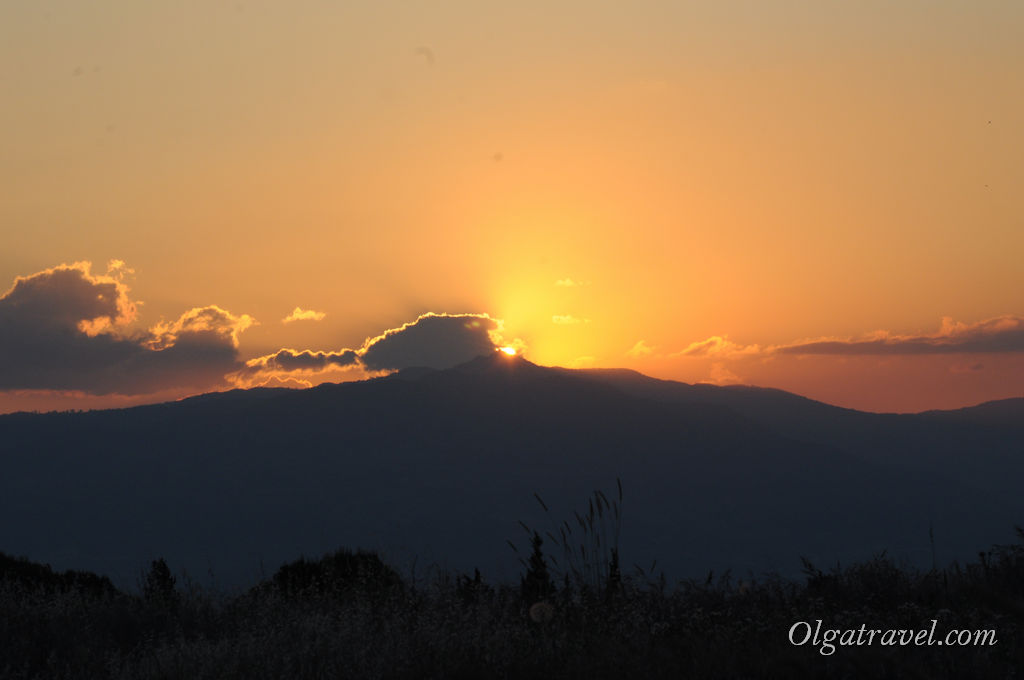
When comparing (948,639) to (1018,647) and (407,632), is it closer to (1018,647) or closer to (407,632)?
(1018,647)

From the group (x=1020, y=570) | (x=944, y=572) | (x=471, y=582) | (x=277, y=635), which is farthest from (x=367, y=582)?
(x=1020, y=570)

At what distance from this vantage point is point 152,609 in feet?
28.1

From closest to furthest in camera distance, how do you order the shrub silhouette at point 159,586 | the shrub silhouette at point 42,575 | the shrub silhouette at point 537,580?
the shrub silhouette at point 537,580 < the shrub silhouette at point 159,586 < the shrub silhouette at point 42,575

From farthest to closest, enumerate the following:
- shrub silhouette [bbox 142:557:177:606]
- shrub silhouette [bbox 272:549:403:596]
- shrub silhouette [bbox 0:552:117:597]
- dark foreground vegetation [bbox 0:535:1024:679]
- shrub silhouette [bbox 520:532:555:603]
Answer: shrub silhouette [bbox 0:552:117:597] → shrub silhouette [bbox 272:549:403:596] → shrub silhouette [bbox 142:557:177:606] → shrub silhouette [bbox 520:532:555:603] → dark foreground vegetation [bbox 0:535:1024:679]

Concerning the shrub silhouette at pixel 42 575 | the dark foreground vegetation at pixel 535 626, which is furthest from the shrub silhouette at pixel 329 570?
the shrub silhouette at pixel 42 575

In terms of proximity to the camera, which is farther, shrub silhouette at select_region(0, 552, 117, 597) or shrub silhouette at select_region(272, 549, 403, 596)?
shrub silhouette at select_region(0, 552, 117, 597)

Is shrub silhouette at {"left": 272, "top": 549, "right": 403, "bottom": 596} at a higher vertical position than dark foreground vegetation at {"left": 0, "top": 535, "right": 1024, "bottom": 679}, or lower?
lower

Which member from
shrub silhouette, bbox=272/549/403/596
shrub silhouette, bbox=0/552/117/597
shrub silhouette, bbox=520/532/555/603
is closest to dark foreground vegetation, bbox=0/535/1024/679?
shrub silhouette, bbox=520/532/555/603

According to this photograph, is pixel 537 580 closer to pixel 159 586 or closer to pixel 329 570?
pixel 329 570

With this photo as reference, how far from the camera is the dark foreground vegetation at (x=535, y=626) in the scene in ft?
20.7

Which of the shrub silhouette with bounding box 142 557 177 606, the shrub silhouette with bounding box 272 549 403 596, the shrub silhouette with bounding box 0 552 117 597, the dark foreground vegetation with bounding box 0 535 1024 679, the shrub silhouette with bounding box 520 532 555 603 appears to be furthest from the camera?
the shrub silhouette with bounding box 0 552 117 597

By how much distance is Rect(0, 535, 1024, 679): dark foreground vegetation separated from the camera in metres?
6.31

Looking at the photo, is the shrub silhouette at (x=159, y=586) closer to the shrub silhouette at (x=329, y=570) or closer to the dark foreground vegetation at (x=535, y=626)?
the dark foreground vegetation at (x=535, y=626)

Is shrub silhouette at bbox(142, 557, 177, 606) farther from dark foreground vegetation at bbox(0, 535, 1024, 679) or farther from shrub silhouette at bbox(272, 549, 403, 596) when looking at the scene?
shrub silhouette at bbox(272, 549, 403, 596)
